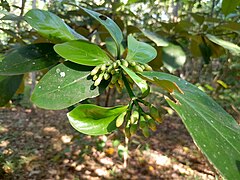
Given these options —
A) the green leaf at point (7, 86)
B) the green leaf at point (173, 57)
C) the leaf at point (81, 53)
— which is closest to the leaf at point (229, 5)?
the green leaf at point (173, 57)

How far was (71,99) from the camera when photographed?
392 millimetres

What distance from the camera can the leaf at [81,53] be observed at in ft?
1.30

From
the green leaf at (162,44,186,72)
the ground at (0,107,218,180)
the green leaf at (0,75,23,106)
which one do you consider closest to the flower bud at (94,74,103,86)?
the green leaf at (0,75,23,106)

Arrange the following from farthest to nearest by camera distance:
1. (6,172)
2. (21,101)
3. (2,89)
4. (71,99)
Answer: (21,101), (6,172), (2,89), (71,99)

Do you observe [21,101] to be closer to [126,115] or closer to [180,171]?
Result: [180,171]

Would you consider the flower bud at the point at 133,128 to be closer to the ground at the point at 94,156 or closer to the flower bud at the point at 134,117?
the flower bud at the point at 134,117

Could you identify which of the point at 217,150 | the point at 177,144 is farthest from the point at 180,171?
the point at 217,150

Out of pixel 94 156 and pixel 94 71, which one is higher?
pixel 94 71

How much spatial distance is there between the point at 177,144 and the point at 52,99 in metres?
2.87

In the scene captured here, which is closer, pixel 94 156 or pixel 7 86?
pixel 7 86

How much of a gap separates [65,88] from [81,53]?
0.06m

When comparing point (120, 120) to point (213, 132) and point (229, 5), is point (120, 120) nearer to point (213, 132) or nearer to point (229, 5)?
point (213, 132)

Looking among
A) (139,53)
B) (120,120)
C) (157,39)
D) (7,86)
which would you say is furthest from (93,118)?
(157,39)

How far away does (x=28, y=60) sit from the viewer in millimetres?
489
